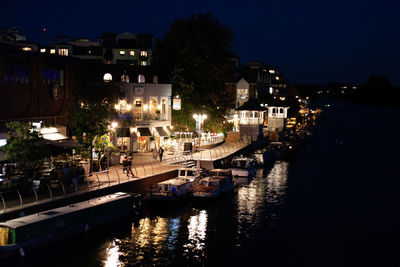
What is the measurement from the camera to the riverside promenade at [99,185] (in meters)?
28.0

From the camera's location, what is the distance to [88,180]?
35688 mm

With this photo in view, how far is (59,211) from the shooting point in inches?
1104

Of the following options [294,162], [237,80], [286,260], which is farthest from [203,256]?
[237,80]

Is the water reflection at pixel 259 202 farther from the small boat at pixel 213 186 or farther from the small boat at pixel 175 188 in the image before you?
the small boat at pixel 175 188

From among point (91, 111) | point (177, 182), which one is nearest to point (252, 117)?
point (177, 182)

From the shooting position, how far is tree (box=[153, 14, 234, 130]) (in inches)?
2643

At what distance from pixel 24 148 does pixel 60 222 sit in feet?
24.1

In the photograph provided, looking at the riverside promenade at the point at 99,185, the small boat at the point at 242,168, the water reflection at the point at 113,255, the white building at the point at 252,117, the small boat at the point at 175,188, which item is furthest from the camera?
the white building at the point at 252,117

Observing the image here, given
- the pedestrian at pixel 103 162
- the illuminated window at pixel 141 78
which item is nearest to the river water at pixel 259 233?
the pedestrian at pixel 103 162

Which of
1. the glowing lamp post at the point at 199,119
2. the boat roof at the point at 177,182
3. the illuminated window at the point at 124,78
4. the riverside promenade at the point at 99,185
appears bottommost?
the boat roof at the point at 177,182

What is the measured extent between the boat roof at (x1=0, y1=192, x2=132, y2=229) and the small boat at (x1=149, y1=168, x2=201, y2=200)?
398 cm

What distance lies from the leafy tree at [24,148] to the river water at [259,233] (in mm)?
7259

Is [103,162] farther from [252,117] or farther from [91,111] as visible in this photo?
[252,117]

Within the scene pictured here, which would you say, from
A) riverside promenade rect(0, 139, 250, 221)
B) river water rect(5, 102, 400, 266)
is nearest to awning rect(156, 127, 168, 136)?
riverside promenade rect(0, 139, 250, 221)
